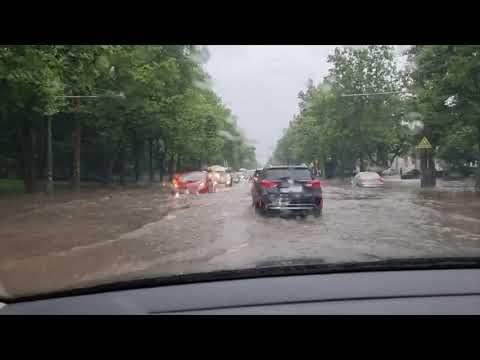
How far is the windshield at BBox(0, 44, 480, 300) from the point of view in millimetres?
8836

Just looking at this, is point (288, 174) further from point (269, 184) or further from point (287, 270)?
point (287, 270)

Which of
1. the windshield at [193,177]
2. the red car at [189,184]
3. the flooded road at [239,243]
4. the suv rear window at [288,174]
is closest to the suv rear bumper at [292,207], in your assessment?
the flooded road at [239,243]

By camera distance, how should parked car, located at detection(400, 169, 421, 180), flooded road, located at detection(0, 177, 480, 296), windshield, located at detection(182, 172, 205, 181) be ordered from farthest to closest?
parked car, located at detection(400, 169, 421, 180), windshield, located at detection(182, 172, 205, 181), flooded road, located at detection(0, 177, 480, 296)

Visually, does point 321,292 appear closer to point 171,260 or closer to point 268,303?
point 268,303

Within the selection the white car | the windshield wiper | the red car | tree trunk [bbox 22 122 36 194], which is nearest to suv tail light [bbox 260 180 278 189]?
the windshield wiper

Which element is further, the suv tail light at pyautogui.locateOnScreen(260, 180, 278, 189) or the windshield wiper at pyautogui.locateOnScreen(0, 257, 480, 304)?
the suv tail light at pyautogui.locateOnScreen(260, 180, 278, 189)

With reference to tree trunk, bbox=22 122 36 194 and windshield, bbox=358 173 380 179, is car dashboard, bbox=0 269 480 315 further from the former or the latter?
windshield, bbox=358 173 380 179

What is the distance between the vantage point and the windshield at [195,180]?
8.84m

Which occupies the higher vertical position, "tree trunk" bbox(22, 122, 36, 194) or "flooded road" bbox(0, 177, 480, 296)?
"tree trunk" bbox(22, 122, 36, 194)

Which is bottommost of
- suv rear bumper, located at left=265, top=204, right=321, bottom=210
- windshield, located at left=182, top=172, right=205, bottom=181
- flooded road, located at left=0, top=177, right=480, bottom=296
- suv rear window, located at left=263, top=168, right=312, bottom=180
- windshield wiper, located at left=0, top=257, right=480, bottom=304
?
flooded road, located at left=0, top=177, right=480, bottom=296

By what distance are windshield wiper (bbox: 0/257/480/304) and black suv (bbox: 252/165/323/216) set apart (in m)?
12.1

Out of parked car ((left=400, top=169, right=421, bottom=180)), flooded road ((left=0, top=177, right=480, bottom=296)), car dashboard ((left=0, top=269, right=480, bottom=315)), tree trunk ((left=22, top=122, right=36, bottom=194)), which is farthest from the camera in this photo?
parked car ((left=400, top=169, right=421, bottom=180))
